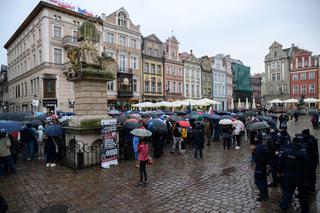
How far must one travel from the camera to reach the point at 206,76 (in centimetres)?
5547

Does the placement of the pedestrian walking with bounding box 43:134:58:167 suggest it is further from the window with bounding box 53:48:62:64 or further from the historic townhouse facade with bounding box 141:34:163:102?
the historic townhouse facade with bounding box 141:34:163:102

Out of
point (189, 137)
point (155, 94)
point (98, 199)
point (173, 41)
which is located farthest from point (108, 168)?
point (173, 41)

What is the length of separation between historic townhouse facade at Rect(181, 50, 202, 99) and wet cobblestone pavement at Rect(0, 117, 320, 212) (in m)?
41.1

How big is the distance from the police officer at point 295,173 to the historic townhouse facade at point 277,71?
6117 cm

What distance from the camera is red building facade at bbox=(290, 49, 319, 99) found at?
180ft

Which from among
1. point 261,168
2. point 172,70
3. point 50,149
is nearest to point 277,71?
point 172,70

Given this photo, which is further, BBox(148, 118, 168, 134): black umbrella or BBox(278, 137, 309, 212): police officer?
BBox(148, 118, 168, 134): black umbrella

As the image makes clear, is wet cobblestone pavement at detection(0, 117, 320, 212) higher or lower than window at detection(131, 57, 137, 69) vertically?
lower

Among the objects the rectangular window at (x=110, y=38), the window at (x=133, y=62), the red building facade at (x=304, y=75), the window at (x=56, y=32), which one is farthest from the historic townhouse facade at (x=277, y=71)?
the window at (x=56, y=32)

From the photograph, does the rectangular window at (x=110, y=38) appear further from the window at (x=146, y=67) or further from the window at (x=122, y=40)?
the window at (x=146, y=67)

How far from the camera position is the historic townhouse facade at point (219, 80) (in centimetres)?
5759

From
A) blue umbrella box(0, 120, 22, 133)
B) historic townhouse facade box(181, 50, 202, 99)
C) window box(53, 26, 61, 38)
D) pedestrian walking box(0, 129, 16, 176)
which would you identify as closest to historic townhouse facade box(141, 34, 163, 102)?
historic townhouse facade box(181, 50, 202, 99)

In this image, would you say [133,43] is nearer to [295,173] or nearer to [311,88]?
[295,173]

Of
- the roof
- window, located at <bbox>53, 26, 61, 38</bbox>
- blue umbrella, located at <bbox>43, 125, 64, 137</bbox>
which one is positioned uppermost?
the roof
